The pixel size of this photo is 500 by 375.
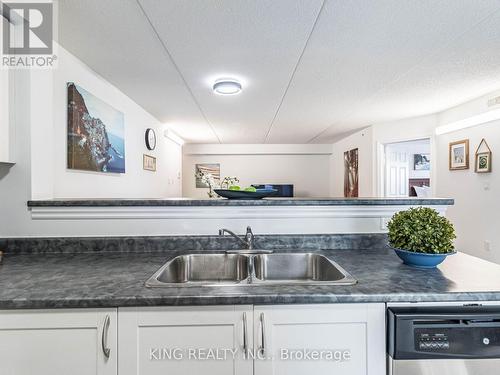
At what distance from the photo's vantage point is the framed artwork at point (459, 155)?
11.2 ft

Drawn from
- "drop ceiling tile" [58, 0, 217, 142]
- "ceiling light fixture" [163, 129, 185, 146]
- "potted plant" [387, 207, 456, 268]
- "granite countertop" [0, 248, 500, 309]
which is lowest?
"granite countertop" [0, 248, 500, 309]

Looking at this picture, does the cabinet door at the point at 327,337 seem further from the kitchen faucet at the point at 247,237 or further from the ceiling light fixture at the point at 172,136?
the ceiling light fixture at the point at 172,136

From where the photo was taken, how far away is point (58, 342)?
0.84 metres

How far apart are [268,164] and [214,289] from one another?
18.7 feet

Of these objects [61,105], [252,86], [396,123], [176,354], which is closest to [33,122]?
[61,105]

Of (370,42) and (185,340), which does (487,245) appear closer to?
(370,42)

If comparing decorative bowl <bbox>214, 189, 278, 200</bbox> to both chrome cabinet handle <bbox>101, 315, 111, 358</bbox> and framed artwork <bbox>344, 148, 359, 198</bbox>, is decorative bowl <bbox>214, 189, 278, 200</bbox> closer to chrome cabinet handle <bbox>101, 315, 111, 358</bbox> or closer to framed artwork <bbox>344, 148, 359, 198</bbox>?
chrome cabinet handle <bbox>101, 315, 111, 358</bbox>

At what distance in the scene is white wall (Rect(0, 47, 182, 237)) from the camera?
1.31 metres

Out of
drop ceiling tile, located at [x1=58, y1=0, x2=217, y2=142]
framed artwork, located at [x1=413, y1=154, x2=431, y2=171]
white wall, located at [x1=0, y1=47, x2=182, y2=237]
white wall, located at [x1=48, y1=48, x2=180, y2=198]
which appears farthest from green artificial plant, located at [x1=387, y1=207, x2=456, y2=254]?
framed artwork, located at [x1=413, y1=154, x2=431, y2=171]

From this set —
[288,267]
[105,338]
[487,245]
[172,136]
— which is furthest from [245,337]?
[172,136]

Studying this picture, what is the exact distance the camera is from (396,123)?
4262 millimetres

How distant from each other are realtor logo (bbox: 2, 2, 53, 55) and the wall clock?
1.93m

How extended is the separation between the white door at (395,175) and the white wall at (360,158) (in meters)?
0.27

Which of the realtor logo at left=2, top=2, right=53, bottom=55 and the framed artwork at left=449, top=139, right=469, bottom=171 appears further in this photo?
the framed artwork at left=449, top=139, right=469, bottom=171
